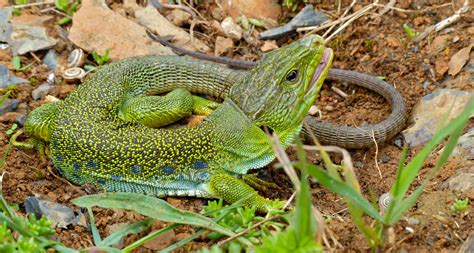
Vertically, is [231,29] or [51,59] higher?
[231,29]

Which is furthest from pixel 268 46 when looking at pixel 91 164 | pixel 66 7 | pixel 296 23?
pixel 91 164

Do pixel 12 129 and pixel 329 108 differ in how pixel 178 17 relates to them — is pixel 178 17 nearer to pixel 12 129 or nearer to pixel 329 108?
pixel 329 108

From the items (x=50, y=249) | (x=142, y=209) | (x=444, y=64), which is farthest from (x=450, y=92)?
(x=50, y=249)

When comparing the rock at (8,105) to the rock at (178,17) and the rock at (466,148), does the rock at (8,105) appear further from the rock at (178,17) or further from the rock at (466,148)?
the rock at (466,148)

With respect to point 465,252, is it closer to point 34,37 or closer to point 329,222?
point 329,222

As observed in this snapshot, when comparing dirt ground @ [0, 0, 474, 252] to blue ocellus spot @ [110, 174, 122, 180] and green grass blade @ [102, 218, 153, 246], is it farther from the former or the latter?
blue ocellus spot @ [110, 174, 122, 180]

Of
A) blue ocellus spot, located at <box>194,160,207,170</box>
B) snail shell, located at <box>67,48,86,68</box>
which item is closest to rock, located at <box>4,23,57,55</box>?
snail shell, located at <box>67,48,86,68</box>
